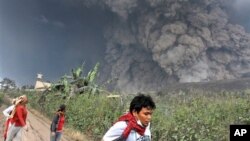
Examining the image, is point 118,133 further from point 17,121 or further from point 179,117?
point 179,117

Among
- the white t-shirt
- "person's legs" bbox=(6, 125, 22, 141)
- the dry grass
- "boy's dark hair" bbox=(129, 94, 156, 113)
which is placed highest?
"boy's dark hair" bbox=(129, 94, 156, 113)

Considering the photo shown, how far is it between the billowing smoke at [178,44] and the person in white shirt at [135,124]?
142754 mm

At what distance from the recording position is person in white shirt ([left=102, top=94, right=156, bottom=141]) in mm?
4434

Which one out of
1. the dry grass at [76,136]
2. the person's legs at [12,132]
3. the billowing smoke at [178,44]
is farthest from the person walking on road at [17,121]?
A: the billowing smoke at [178,44]

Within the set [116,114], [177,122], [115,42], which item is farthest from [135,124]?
[115,42]

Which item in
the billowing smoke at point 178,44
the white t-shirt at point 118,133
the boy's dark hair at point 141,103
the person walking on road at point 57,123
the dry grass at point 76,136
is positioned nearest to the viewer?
the white t-shirt at point 118,133

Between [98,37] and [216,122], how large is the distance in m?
175

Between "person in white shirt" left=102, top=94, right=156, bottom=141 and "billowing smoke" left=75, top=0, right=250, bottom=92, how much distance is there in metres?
143

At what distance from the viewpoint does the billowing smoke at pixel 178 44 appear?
150625mm

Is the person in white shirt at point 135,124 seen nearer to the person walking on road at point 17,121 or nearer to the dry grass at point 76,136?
the person walking on road at point 17,121

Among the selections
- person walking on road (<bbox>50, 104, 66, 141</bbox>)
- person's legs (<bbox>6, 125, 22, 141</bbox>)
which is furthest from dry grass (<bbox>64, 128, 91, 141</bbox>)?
person's legs (<bbox>6, 125, 22, 141</bbox>)

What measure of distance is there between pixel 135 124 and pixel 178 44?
14921 centimetres

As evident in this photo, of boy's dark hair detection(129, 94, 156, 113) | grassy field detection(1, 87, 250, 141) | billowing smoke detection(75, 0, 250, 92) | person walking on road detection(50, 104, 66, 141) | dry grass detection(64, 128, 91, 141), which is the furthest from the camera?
billowing smoke detection(75, 0, 250, 92)

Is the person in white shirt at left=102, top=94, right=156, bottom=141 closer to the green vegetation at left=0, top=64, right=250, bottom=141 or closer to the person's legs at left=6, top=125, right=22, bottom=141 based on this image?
the person's legs at left=6, top=125, right=22, bottom=141
